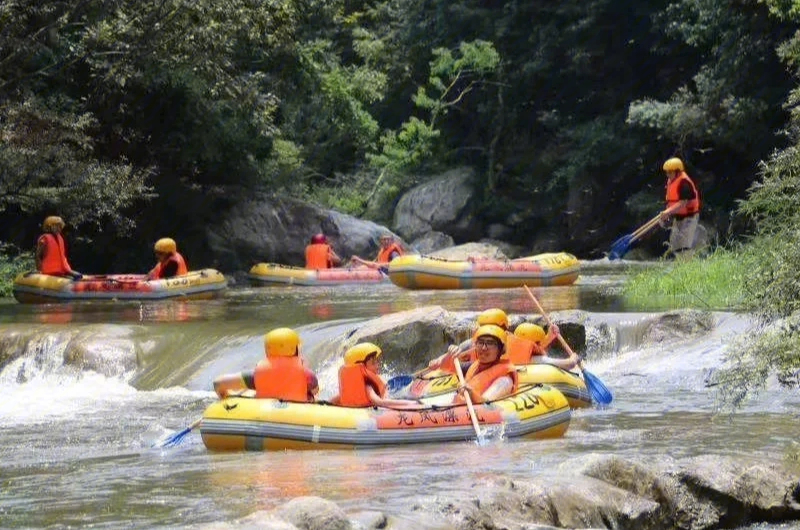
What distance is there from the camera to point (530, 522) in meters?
7.73

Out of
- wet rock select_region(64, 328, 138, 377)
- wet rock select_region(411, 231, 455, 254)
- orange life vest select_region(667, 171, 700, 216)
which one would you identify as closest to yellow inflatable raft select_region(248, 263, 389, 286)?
orange life vest select_region(667, 171, 700, 216)

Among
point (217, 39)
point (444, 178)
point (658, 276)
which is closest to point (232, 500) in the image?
point (658, 276)

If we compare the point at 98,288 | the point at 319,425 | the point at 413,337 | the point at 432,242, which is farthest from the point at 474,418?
the point at 432,242

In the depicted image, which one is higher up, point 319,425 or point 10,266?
point 10,266

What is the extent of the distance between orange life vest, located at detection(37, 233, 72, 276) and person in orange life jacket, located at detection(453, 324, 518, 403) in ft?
38.8

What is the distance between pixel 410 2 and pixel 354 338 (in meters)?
24.1

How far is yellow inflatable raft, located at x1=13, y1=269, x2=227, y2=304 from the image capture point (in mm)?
22750

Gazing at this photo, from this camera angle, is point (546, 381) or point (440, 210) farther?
point (440, 210)

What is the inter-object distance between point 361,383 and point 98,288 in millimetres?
12144

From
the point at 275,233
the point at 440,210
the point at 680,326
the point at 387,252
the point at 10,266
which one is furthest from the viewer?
the point at 440,210

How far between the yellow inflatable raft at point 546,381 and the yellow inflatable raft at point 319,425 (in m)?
1.77

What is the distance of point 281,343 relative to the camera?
1162 cm

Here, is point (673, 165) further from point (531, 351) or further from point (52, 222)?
point (52, 222)

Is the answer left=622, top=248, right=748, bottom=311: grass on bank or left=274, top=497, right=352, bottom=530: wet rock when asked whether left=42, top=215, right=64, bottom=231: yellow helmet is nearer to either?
left=622, top=248, right=748, bottom=311: grass on bank
